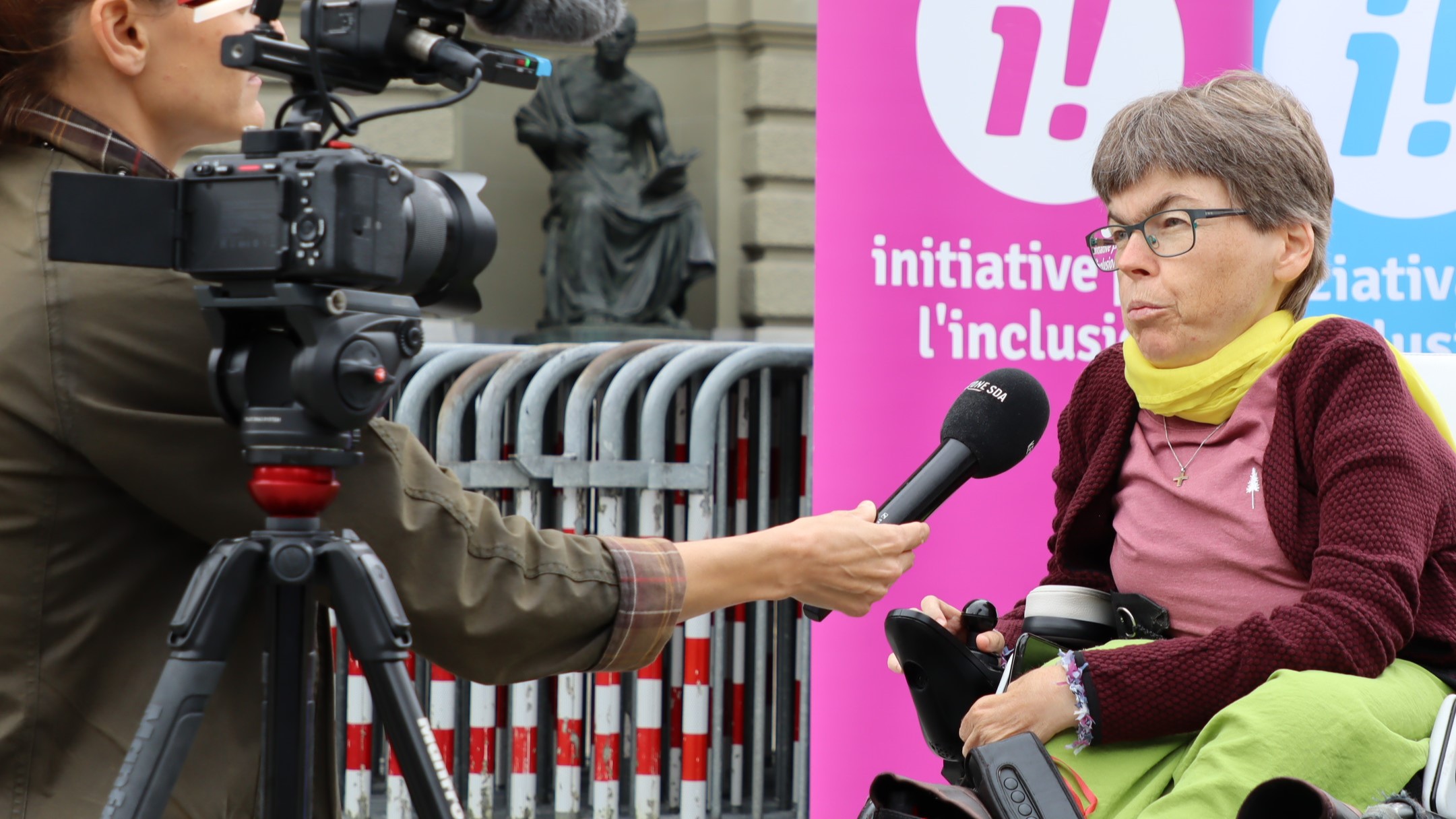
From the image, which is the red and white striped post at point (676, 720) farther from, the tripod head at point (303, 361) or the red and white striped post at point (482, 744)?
the tripod head at point (303, 361)

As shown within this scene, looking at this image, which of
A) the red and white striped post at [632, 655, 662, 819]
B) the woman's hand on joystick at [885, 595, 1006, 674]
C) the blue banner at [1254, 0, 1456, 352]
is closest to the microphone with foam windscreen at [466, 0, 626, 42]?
the woman's hand on joystick at [885, 595, 1006, 674]

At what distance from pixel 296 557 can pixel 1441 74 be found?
2865 mm

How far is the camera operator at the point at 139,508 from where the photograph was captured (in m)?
1.47

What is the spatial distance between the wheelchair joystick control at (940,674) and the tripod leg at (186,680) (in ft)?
3.49

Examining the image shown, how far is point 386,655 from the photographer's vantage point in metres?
1.31

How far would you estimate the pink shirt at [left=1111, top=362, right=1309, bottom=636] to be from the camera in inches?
76.2

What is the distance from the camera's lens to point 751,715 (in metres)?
4.29

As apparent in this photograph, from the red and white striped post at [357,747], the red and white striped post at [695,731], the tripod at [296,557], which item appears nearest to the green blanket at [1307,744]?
the tripod at [296,557]

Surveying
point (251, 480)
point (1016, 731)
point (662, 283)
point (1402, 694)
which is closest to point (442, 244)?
point (251, 480)

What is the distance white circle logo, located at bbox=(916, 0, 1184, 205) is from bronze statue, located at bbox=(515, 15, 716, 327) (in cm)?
802

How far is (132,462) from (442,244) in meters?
0.40

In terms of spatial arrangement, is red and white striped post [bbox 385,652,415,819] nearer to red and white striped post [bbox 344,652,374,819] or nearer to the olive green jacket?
red and white striped post [bbox 344,652,374,819]

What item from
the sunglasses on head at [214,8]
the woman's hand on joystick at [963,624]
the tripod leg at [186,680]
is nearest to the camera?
the tripod leg at [186,680]

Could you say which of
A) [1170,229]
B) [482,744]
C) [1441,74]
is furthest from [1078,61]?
[482,744]
